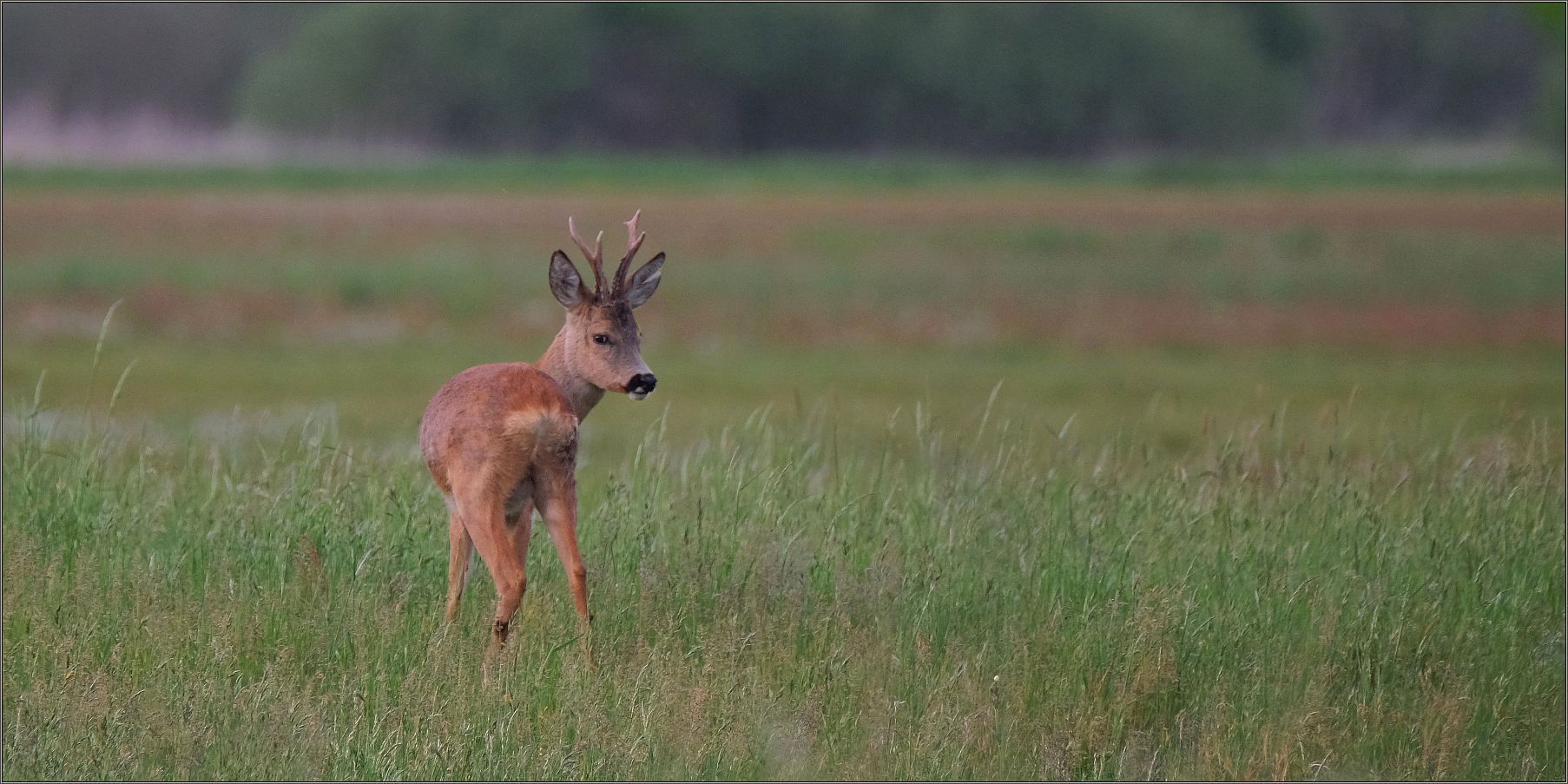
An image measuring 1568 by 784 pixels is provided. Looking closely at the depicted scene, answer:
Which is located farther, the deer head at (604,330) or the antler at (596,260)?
the deer head at (604,330)

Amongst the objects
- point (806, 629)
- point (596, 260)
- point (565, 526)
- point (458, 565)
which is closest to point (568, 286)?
point (596, 260)

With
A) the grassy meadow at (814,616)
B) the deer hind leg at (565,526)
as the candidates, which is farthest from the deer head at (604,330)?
the grassy meadow at (814,616)

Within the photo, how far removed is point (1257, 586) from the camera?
261 inches

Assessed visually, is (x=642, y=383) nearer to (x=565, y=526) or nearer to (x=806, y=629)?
(x=565, y=526)

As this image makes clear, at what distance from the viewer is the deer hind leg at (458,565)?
5734mm

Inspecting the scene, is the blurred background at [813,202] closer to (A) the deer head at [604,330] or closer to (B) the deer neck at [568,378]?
(B) the deer neck at [568,378]

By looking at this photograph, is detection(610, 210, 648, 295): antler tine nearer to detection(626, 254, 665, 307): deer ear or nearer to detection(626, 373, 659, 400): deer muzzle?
detection(626, 254, 665, 307): deer ear

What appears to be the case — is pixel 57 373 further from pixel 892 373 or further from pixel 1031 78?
pixel 1031 78

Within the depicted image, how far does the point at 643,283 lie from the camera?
562 cm

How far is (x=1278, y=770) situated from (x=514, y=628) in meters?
2.49

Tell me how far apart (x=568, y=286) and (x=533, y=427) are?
48cm

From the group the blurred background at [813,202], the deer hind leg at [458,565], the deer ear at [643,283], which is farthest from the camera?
the blurred background at [813,202]

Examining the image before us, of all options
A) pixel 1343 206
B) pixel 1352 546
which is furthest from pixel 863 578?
pixel 1343 206

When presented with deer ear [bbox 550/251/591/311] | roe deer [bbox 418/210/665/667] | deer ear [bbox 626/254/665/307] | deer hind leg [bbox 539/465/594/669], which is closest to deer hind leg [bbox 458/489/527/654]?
roe deer [bbox 418/210/665/667]
